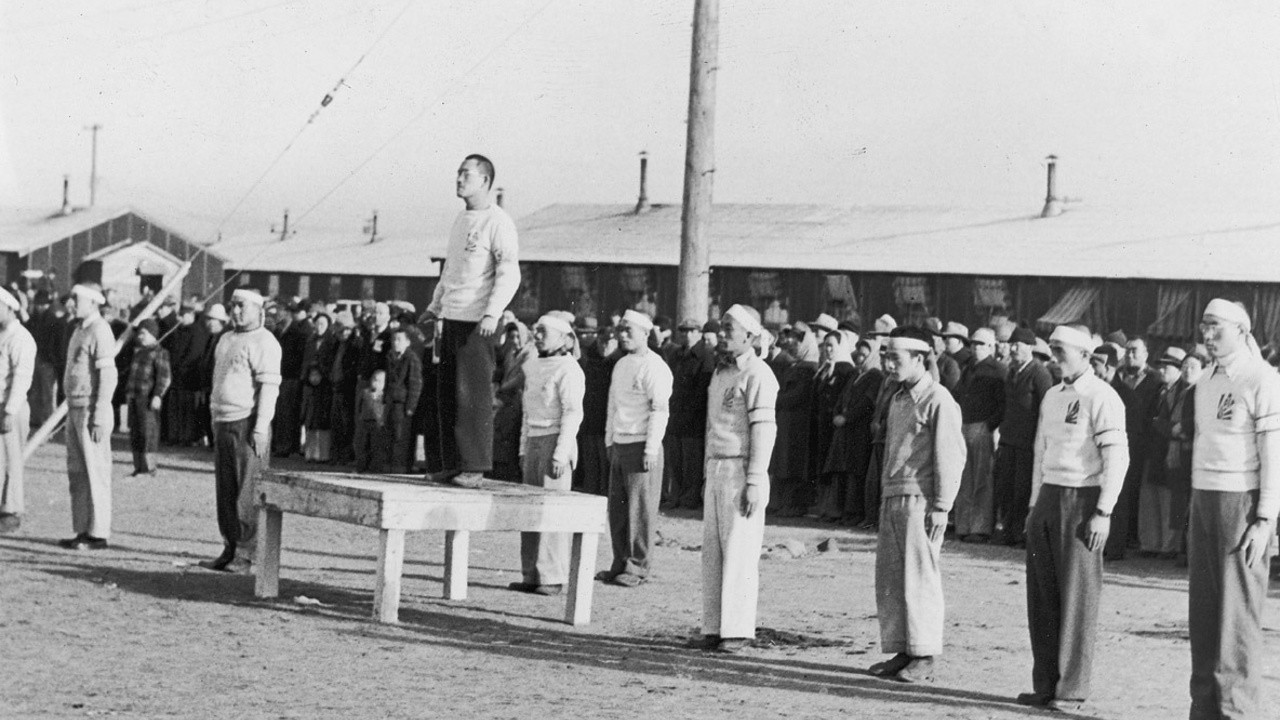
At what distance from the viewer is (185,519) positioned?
17562mm

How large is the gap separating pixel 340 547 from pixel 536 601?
3.55m

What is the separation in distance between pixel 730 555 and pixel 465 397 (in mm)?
2068

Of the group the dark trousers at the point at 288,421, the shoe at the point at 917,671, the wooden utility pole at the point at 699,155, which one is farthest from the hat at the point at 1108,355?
the dark trousers at the point at 288,421

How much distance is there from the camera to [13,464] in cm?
1538

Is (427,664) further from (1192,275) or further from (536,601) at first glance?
(1192,275)

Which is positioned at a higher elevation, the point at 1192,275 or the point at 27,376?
the point at 1192,275

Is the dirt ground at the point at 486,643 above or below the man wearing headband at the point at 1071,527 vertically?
below

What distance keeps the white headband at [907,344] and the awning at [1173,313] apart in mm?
29150

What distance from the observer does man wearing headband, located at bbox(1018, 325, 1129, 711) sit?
9.27m

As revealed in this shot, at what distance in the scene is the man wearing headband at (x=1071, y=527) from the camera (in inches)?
365

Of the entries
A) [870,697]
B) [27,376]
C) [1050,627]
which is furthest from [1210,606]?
[27,376]

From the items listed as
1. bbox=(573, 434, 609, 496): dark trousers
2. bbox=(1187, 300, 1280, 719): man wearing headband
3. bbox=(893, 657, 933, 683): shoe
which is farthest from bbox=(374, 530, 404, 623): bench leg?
bbox=(573, 434, 609, 496): dark trousers

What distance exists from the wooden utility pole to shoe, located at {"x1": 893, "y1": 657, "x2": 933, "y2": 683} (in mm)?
8516

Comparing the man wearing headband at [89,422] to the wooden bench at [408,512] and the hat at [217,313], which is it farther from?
the hat at [217,313]
